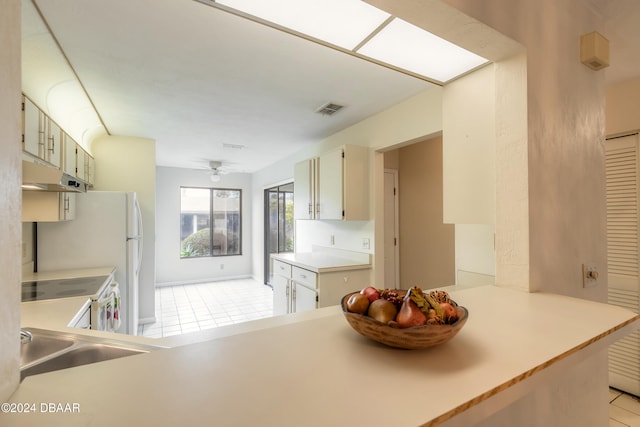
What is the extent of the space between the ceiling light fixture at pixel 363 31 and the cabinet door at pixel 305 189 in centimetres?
206

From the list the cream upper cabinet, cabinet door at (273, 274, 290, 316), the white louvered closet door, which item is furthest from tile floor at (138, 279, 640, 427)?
the cream upper cabinet

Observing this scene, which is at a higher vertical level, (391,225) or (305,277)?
(391,225)

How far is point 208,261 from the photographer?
255 inches

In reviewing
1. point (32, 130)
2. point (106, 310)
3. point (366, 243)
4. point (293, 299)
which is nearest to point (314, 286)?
point (293, 299)

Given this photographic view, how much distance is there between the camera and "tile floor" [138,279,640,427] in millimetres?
3816

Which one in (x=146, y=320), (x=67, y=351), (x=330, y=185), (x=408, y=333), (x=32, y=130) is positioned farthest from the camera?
(x=146, y=320)

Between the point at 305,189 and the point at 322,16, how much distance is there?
8.48ft

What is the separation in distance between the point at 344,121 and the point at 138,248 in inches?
110

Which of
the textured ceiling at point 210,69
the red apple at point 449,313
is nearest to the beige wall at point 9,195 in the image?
the red apple at point 449,313

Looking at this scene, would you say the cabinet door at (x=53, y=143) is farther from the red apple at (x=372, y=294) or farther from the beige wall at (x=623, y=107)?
the beige wall at (x=623, y=107)

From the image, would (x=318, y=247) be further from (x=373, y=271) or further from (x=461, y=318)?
(x=461, y=318)

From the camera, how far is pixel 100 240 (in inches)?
115

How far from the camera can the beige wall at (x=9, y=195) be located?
1.60ft

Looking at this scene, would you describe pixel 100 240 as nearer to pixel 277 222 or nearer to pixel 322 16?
pixel 322 16
